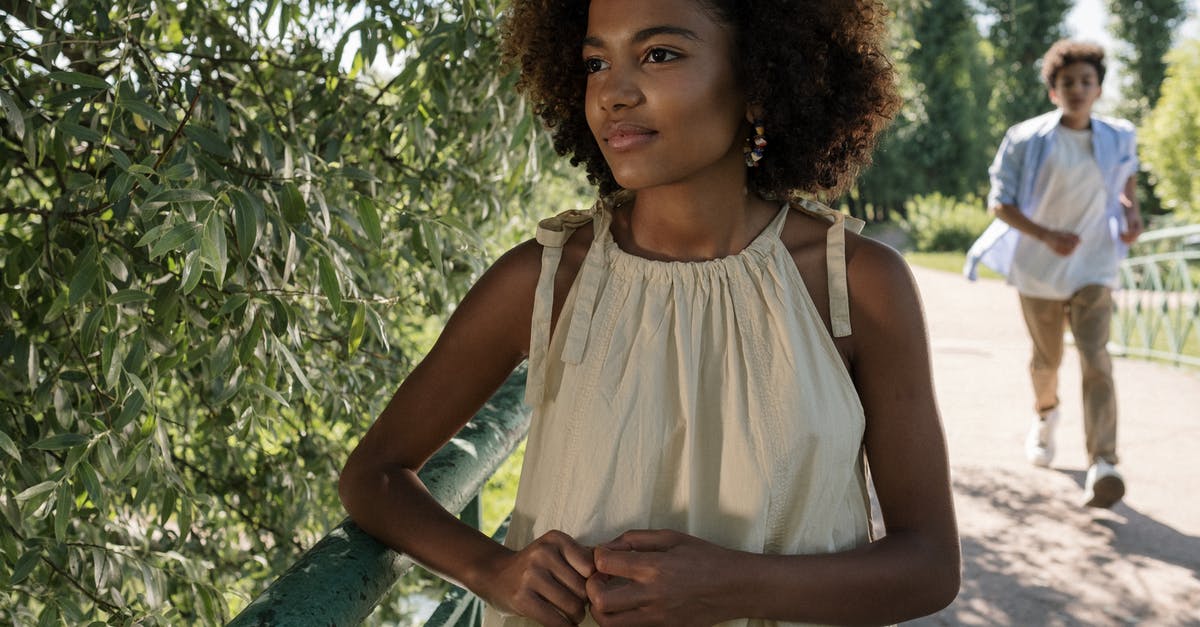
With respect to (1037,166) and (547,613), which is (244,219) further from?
(1037,166)

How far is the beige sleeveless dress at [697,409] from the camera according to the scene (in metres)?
1.60

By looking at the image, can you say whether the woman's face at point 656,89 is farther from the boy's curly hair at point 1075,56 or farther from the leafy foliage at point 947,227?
the leafy foliage at point 947,227

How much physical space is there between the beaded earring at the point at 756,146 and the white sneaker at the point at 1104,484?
3.87m

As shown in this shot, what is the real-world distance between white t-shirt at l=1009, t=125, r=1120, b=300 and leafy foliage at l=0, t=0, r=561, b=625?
136 inches

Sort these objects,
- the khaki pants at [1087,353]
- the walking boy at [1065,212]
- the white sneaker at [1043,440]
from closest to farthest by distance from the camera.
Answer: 1. the khaki pants at [1087,353]
2. the walking boy at [1065,212]
3. the white sneaker at [1043,440]

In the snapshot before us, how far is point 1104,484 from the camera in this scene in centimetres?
511

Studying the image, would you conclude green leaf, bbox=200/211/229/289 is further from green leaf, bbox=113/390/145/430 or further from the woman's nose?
the woman's nose

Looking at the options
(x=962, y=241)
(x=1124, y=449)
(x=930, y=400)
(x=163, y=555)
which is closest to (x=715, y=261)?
(x=930, y=400)

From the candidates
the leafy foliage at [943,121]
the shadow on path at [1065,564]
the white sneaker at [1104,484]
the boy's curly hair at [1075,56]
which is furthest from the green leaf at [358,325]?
the leafy foliage at [943,121]

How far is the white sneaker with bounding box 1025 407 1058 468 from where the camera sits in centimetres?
599

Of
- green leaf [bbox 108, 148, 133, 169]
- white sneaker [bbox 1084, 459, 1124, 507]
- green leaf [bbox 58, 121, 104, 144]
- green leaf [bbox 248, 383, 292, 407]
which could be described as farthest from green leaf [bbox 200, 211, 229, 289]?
white sneaker [bbox 1084, 459, 1124, 507]

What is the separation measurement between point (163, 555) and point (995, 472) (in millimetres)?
4847

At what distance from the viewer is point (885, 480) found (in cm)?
164

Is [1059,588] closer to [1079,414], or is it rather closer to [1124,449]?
[1124,449]
